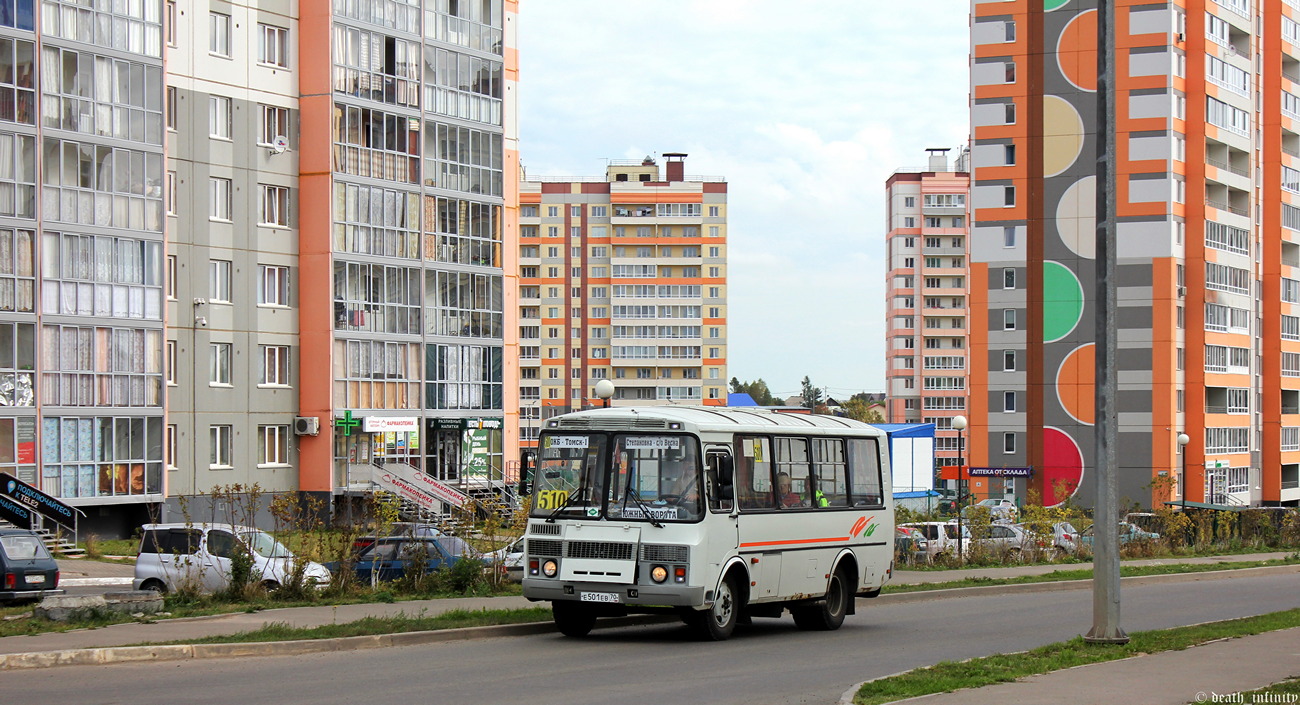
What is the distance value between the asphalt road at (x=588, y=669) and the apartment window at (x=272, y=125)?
120 ft

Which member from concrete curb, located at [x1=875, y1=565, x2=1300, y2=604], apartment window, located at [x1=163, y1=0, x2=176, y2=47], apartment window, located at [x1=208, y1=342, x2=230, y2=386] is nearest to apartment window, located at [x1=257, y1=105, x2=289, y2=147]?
apartment window, located at [x1=163, y1=0, x2=176, y2=47]

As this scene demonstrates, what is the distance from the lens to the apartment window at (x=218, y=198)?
49969mm

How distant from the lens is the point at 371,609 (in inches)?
742

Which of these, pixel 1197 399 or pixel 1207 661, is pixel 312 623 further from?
pixel 1197 399

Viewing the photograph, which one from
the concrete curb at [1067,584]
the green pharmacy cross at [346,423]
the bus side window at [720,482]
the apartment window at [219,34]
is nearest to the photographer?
the bus side window at [720,482]

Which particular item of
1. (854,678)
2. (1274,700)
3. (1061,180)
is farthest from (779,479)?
(1061,180)

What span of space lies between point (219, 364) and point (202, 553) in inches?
1129

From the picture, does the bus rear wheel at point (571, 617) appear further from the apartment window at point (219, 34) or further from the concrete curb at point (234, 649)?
the apartment window at point (219, 34)

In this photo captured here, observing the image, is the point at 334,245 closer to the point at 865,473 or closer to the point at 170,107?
the point at 170,107

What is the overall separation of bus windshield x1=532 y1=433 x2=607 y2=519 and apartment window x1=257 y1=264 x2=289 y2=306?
121 ft

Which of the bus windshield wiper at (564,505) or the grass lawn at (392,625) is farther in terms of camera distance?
the bus windshield wiper at (564,505)

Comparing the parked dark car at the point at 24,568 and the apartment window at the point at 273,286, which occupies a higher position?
the apartment window at the point at 273,286

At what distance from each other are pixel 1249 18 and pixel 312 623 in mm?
79321

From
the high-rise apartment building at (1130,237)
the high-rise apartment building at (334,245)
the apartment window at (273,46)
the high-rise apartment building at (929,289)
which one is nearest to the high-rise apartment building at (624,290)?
the high-rise apartment building at (929,289)
